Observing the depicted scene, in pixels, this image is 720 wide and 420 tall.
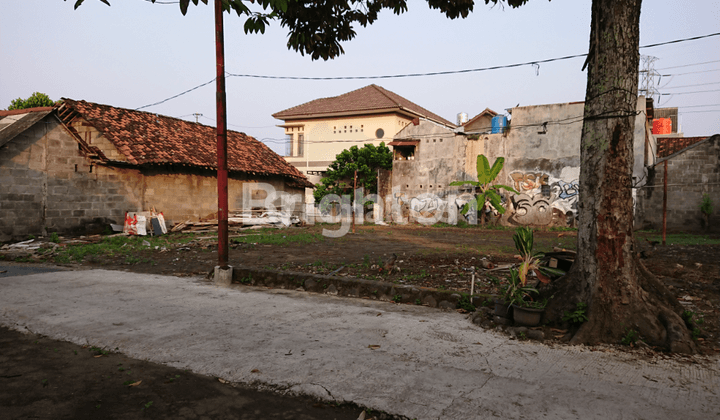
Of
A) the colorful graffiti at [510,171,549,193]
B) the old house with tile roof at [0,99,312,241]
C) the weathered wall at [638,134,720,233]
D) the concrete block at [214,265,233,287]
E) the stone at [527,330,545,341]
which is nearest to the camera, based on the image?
the stone at [527,330,545,341]

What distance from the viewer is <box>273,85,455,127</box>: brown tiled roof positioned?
34281 millimetres

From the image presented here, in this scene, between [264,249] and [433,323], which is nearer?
[433,323]

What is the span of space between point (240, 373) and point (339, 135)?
3315 centimetres

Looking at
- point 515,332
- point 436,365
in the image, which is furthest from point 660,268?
point 436,365

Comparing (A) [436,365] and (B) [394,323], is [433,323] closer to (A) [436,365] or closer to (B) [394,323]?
(B) [394,323]

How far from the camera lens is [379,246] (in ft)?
44.2

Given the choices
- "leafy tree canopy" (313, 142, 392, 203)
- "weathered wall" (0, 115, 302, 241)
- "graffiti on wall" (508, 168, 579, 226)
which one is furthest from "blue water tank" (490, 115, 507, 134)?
"weathered wall" (0, 115, 302, 241)

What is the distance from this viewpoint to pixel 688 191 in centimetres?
2141

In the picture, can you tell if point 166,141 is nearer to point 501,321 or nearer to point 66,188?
point 66,188

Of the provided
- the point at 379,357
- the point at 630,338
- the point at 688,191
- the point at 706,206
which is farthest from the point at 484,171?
the point at 688,191

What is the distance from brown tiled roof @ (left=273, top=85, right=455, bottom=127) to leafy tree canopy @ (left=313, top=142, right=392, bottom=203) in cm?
633

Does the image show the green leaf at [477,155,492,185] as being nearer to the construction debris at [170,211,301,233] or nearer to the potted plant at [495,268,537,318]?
the potted plant at [495,268,537,318]

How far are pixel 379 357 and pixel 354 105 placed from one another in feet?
109

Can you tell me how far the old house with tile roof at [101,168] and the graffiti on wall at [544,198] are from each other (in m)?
13.8
